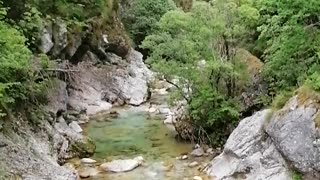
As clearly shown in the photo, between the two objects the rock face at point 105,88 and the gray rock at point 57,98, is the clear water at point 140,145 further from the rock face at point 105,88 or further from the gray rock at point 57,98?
the rock face at point 105,88

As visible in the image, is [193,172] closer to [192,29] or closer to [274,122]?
[274,122]

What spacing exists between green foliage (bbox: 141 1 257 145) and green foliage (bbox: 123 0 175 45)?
20837mm

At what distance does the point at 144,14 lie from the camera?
40.2m

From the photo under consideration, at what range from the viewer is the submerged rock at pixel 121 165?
1603 cm

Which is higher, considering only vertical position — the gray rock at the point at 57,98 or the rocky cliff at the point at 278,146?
the rocky cliff at the point at 278,146

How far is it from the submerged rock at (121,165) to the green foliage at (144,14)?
24.2 meters

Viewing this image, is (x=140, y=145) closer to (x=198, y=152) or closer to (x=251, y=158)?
(x=198, y=152)

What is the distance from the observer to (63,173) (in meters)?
14.4

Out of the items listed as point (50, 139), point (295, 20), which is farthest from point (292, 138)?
point (50, 139)

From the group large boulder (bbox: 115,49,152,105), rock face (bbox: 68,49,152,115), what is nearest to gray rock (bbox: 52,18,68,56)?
rock face (bbox: 68,49,152,115)

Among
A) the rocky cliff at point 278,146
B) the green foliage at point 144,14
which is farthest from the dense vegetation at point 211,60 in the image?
the green foliage at point 144,14

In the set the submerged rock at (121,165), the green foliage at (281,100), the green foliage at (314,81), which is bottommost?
the submerged rock at (121,165)

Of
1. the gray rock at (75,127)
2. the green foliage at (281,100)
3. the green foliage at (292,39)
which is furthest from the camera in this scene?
the gray rock at (75,127)

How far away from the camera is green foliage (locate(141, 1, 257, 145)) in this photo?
18203 millimetres
